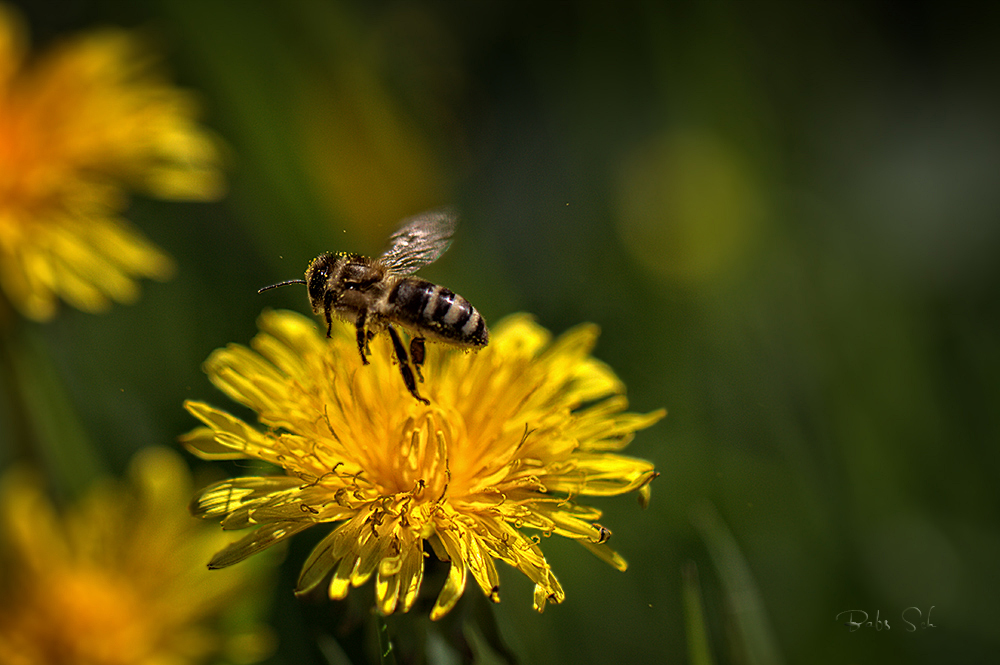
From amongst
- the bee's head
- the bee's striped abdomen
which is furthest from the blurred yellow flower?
the bee's striped abdomen

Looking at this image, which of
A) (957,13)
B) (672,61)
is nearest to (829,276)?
(672,61)

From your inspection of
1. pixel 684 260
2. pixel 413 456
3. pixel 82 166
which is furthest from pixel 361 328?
pixel 684 260

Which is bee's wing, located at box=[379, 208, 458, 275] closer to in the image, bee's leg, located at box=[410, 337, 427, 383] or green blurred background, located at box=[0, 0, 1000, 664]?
bee's leg, located at box=[410, 337, 427, 383]

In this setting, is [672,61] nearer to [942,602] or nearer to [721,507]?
[721,507]

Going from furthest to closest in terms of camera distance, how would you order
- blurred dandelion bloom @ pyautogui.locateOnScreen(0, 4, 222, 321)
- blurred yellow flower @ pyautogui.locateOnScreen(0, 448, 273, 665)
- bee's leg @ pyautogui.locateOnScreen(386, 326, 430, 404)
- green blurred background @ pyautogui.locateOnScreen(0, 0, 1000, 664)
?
green blurred background @ pyautogui.locateOnScreen(0, 0, 1000, 664) < blurred dandelion bloom @ pyautogui.locateOnScreen(0, 4, 222, 321) < blurred yellow flower @ pyautogui.locateOnScreen(0, 448, 273, 665) < bee's leg @ pyautogui.locateOnScreen(386, 326, 430, 404)

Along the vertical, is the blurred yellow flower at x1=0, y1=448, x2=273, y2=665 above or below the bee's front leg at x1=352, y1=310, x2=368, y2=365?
below

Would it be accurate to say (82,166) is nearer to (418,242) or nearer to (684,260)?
(418,242)

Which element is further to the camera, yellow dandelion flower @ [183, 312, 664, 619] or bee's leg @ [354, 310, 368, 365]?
bee's leg @ [354, 310, 368, 365]
